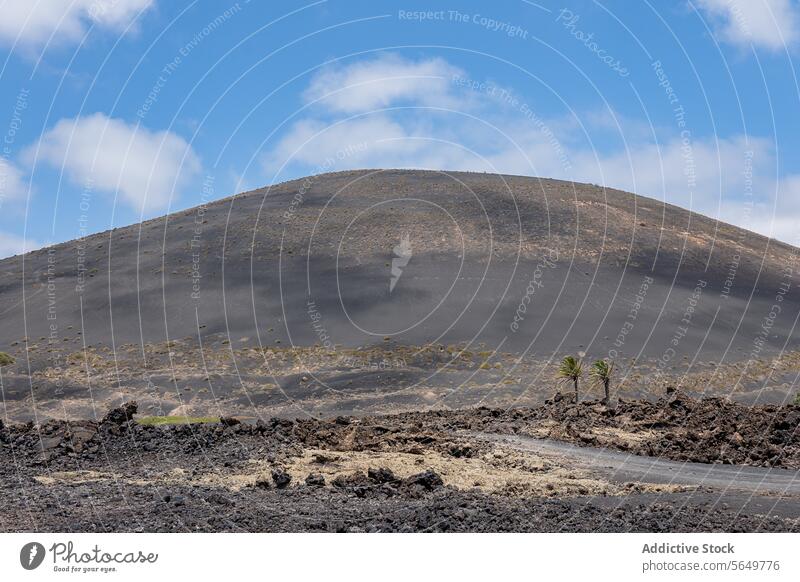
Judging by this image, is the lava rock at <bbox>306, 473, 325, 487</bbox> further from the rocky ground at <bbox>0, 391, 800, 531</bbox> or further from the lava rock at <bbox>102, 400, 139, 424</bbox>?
the lava rock at <bbox>102, 400, 139, 424</bbox>

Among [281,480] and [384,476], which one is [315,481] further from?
[384,476]

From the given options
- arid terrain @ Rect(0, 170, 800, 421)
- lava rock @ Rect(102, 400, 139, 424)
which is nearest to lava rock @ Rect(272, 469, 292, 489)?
lava rock @ Rect(102, 400, 139, 424)

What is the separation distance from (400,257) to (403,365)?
28967mm

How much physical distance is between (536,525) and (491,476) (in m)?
9.73

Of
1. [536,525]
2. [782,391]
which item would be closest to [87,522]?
[536,525]

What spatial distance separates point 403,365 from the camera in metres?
68.3

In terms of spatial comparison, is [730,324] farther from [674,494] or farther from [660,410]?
[674,494]

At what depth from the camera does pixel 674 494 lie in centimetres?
2033
